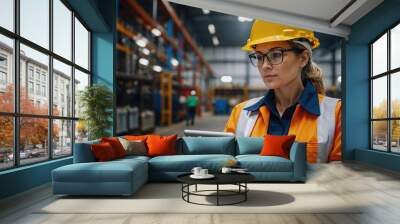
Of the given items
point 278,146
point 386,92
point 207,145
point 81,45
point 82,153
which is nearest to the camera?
point 82,153

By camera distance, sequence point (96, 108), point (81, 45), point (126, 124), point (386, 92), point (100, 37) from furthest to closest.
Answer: point (126, 124)
point (100, 37)
point (81, 45)
point (386, 92)
point (96, 108)

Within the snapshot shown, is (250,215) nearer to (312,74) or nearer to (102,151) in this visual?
(102,151)

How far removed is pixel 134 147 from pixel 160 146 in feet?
1.28

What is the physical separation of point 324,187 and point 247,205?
158cm

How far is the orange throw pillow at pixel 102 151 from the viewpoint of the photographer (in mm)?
5293

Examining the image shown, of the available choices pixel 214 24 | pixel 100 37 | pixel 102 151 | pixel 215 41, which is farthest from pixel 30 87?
pixel 215 41

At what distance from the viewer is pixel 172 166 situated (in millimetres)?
5539

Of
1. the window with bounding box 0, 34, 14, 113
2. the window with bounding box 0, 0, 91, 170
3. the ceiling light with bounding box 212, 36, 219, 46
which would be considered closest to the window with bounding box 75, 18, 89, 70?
the window with bounding box 0, 0, 91, 170

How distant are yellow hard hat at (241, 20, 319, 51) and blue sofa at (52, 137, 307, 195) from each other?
1829mm

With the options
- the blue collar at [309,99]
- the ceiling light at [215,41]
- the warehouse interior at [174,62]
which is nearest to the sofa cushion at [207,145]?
the blue collar at [309,99]

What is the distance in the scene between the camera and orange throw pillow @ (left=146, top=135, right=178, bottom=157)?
6.10 m

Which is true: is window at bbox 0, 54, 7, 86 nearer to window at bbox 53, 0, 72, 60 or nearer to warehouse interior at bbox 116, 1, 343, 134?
window at bbox 53, 0, 72, 60

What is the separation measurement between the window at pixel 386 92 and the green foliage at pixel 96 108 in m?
5.17

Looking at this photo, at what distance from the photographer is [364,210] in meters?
3.96
